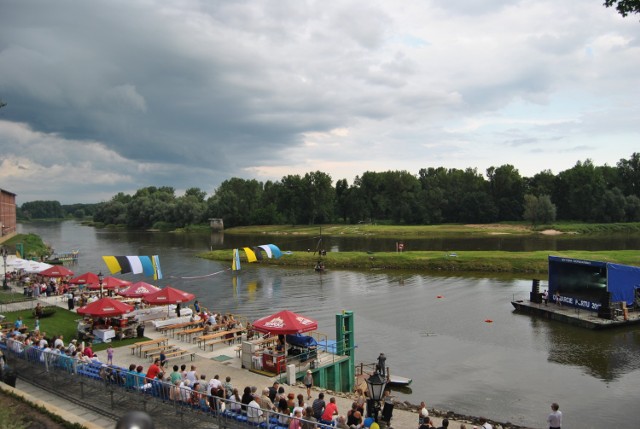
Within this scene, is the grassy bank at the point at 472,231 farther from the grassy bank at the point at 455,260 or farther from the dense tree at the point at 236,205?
the grassy bank at the point at 455,260

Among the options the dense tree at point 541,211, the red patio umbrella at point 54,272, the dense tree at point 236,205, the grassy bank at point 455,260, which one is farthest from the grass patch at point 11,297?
the dense tree at point 236,205

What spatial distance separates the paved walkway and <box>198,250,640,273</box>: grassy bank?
42615mm

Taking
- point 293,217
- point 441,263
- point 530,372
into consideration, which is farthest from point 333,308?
point 293,217

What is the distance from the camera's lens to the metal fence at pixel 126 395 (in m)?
14.3

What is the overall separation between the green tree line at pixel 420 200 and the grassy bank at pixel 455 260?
74509 millimetres

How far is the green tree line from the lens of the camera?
142 m

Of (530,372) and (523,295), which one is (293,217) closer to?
(523,295)

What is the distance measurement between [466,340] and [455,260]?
3384 centimetres

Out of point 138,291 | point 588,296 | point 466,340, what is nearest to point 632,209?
point 588,296

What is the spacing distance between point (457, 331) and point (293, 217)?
442ft

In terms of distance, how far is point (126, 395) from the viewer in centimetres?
1591

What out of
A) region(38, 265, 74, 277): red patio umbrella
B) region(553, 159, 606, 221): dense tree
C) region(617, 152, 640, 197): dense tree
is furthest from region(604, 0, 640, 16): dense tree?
region(617, 152, 640, 197): dense tree

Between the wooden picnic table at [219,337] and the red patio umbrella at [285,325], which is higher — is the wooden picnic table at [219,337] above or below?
below

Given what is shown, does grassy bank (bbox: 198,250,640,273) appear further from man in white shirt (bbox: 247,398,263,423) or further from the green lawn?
man in white shirt (bbox: 247,398,263,423)
